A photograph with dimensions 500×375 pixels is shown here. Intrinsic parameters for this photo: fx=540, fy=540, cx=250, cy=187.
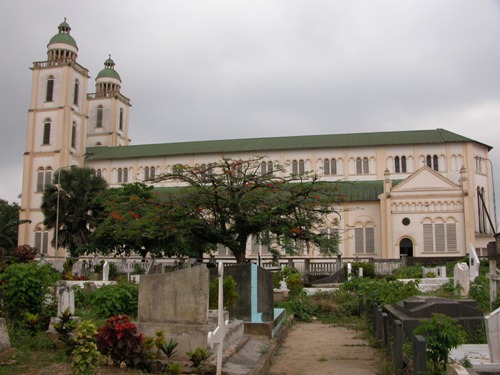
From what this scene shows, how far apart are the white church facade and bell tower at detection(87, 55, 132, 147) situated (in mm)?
132

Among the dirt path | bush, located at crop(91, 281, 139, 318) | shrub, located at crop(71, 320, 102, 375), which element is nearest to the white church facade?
the dirt path

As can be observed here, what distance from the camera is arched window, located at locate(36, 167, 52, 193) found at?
190 ft

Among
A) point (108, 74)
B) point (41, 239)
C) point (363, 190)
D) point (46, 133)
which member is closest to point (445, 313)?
point (363, 190)

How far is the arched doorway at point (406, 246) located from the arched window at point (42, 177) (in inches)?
1456

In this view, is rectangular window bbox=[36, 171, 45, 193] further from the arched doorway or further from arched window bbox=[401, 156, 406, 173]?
the arched doorway

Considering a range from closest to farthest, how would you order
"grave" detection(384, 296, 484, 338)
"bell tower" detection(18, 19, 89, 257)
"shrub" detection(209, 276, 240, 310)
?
"grave" detection(384, 296, 484, 338)
"shrub" detection(209, 276, 240, 310)
"bell tower" detection(18, 19, 89, 257)

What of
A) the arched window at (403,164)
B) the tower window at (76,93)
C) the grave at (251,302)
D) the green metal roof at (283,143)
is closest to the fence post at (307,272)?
the grave at (251,302)

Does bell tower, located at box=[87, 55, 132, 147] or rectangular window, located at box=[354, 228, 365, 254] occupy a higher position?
bell tower, located at box=[87, 55, 132, 147]

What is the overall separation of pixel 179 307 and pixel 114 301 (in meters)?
4.26

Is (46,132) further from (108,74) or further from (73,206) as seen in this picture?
(73,206)

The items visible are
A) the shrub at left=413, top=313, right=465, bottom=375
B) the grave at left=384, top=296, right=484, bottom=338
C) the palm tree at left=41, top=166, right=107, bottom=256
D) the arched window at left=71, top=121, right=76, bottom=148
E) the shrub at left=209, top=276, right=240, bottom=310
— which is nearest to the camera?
the shrub at left=413, top=313, right=465, bottom=375

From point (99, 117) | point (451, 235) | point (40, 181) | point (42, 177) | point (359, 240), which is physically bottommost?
point (359, 240)

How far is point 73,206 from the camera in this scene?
4053 cm

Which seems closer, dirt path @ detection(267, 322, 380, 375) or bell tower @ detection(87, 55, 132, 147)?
dirt path @ detection(267, 322, 380, 375)
